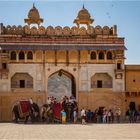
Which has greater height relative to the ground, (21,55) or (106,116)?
(21,55)

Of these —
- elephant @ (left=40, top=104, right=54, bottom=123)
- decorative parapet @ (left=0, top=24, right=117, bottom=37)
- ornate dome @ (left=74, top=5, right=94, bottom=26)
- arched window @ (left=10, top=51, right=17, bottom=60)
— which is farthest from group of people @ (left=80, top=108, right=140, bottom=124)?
ornate dome @ (left=74, top=5, right=94, bottom=26)

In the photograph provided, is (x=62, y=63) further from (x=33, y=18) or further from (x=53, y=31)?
(x=33, y=18)

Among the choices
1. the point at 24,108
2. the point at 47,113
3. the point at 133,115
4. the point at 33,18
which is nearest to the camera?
the point at 24,108

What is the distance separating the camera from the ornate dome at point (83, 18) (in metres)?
32.0

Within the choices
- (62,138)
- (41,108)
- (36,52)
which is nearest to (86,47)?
(36,52)

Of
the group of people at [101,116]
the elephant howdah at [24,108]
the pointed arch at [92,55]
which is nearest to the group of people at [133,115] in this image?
the group of people at [101,116]

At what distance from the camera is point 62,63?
99.3 ft

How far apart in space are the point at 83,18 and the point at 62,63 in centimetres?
401

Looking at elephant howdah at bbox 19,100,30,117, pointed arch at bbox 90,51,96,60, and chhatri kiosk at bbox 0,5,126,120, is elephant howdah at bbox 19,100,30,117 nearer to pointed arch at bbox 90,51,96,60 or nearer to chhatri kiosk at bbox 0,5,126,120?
chhatri kiosk at bbox 0,5,126,120

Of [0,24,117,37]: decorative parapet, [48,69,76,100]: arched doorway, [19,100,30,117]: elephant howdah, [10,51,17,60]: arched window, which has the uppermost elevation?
[0,24,117,37]: decorative parapet

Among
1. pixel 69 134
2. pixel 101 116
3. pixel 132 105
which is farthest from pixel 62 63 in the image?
pixel 69 134

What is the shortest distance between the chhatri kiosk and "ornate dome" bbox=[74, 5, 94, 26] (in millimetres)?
1375

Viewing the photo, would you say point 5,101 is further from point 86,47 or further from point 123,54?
point 123,54

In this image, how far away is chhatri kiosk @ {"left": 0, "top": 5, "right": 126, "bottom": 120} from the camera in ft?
97.8
